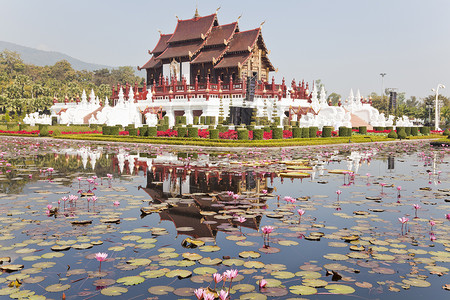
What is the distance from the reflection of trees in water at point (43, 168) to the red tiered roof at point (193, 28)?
41468 mm

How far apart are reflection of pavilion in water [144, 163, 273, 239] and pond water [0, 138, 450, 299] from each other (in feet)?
0.14

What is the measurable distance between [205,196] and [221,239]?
11.4 ft

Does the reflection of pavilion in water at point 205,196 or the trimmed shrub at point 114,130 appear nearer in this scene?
the reflection of pavilion in water at point 205,196

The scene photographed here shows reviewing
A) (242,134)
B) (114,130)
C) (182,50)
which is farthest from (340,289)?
(182,50)

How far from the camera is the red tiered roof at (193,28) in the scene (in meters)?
58.6

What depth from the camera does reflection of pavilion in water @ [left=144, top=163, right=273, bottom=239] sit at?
303 inches

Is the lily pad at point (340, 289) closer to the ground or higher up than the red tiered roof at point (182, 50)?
closer to the ground

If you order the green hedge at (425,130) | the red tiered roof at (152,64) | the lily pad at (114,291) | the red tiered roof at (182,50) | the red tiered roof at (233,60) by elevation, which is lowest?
the lily pad at (114,291)

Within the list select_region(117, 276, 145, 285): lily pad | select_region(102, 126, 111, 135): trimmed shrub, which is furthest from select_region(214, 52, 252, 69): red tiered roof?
select_region(117, 276, 145, 285): lily pad

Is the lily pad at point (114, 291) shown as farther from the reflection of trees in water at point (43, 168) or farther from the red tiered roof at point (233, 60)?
the red tiered roof at point (233, 60)

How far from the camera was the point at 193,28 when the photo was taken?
6053 centimetres

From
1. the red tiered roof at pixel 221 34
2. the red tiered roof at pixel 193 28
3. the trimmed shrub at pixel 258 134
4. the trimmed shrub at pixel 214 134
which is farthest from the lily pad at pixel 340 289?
the red tiered roof at pixel 193 28

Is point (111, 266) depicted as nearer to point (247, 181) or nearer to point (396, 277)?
point (396, 277)

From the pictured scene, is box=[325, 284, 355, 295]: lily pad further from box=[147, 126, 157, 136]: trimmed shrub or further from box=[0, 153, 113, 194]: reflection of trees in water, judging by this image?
box=[147, 126, 157, 136]: trimmed shrub
